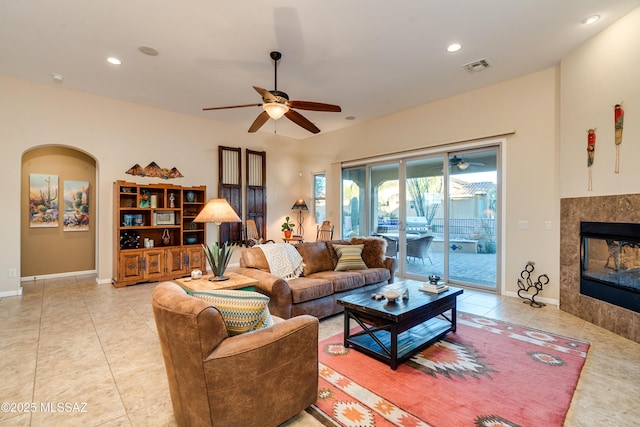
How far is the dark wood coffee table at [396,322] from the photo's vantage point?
2.45m

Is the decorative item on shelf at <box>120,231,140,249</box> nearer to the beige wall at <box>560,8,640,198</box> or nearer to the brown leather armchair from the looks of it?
the brown leather armchair

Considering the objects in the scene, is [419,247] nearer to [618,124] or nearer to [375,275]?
[375,275]

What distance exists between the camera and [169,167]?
6.12m

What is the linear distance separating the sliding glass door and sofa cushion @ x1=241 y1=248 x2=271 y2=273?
3.33m

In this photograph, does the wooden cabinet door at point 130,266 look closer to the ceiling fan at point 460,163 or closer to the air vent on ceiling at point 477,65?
the ceiling fan at point 460,163

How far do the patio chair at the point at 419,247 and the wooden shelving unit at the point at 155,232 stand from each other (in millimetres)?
4169

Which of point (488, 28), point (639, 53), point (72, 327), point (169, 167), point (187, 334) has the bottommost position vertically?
point (72, 327)

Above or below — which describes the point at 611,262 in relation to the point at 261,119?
below

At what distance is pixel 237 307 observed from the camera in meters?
1.65

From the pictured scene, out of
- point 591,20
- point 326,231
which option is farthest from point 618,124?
point 326,231

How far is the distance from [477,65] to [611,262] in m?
2.93

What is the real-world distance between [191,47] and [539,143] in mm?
4923

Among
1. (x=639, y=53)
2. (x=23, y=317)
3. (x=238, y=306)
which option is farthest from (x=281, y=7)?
(x=23, y=317)

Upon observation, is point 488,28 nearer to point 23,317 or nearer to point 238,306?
point 238,306
